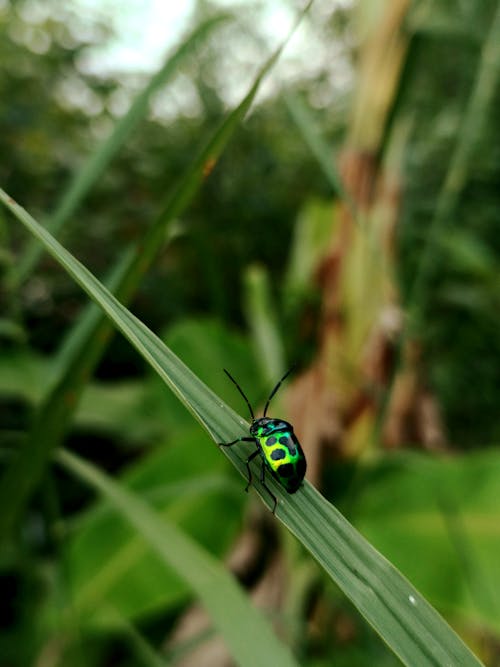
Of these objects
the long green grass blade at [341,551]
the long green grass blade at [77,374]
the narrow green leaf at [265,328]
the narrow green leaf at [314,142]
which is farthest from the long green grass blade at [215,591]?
the narrow green leaf at [265,328]

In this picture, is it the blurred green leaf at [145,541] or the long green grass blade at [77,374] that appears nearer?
the long green grass blade at [77,374]

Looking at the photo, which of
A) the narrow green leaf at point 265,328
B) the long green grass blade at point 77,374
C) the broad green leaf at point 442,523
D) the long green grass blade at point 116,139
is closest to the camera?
the long green grass blade at point 77,374

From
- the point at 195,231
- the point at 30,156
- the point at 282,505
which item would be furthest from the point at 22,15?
the point at 282,505

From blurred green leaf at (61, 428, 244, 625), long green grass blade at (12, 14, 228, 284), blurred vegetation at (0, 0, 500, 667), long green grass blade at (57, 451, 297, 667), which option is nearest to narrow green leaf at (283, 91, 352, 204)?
blurred vegetation at (0, 0, 500, 667)

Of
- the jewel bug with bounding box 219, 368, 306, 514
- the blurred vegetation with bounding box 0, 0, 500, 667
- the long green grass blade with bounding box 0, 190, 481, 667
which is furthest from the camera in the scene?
the blurred vegetation with bounding box 0, 0, 500, 667

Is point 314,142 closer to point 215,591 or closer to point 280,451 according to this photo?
point 280,451

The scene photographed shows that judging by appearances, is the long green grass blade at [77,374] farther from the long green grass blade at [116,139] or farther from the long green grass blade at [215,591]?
the long green grass blade at [116,139]

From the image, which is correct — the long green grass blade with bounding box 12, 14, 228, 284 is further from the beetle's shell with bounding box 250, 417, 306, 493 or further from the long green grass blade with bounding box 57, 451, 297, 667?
the beetle's shell with bounding box 250, 417, 306, 493
